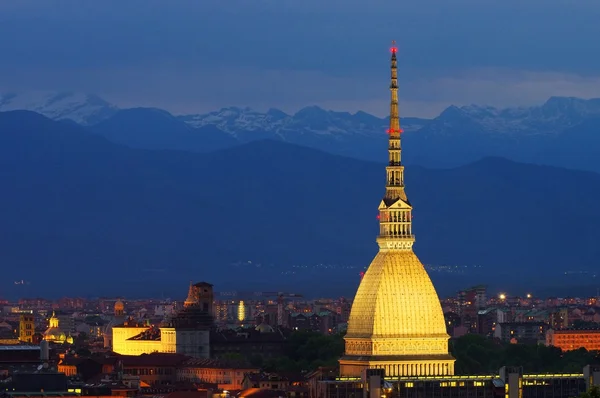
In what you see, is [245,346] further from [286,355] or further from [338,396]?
[338,396]

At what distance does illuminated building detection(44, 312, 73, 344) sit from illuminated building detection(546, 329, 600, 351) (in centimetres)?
3059

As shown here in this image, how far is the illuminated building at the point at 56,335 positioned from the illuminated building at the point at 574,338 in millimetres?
30592

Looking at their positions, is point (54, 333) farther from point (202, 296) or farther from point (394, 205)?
point (394, 205)

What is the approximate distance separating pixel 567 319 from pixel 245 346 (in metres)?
48.8

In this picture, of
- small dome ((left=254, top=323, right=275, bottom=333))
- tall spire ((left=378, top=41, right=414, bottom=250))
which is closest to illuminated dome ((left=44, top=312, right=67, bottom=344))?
small dome ((left=254, top=323, right=275, bottom=333))

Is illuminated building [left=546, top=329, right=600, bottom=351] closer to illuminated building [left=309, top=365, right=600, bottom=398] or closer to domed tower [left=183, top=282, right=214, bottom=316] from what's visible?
domed tower [left=183, top=282, right=214, bottom=316]

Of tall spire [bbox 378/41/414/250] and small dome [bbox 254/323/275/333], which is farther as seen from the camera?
small dome [bbox 254/323/275/333]

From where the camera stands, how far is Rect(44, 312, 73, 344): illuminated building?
160413mm

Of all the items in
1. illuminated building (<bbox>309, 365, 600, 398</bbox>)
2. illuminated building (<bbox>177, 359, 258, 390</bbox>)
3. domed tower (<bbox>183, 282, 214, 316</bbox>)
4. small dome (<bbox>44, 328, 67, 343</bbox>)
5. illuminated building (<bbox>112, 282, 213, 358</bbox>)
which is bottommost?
illuminated building (<bbox>309, 365, 600, 398</bbox>)

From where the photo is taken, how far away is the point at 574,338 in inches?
5802

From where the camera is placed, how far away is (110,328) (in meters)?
167

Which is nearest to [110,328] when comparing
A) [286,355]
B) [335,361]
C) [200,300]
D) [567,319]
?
[200,300]

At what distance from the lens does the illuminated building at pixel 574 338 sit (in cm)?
14375

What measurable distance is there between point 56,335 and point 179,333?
36416 mm
